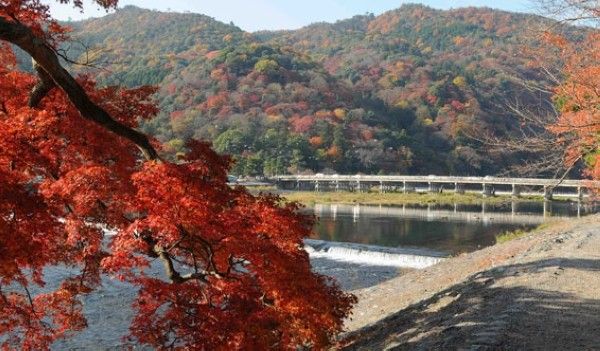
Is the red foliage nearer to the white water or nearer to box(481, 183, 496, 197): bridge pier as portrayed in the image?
the white water

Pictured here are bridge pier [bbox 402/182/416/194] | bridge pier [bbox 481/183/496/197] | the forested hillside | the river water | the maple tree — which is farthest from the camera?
the forested hillside

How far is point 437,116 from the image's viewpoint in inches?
3873

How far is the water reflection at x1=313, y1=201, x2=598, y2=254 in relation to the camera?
104 feet

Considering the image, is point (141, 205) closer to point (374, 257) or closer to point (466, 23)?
point (374, 257)

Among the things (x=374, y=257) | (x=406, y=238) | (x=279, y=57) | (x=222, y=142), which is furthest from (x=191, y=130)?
(x=374, y=257)

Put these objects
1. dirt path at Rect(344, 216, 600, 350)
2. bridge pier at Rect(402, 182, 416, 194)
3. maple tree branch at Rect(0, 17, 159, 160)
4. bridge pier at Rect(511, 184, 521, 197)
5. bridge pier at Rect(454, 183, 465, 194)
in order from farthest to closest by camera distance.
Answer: bridge pier at Rect(402, 182, 416, 194) < bridge pier at Rect(454, 183, 465, 194) < bridge pier at Rect(511, 184, 521, 197) < dirt path at Rect(344, 216, 600, 350) < maple tree branch at Rect(0, 17, 159, 160)

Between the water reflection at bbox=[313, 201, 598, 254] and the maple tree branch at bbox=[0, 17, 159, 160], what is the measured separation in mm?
19722

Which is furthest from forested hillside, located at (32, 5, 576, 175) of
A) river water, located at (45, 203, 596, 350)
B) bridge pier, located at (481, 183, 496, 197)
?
river water, located at (45, 203, 596, 350)

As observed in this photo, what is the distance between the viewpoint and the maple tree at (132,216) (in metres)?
6.68

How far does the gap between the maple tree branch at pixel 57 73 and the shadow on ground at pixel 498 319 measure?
501 cm

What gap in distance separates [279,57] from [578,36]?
100078mm

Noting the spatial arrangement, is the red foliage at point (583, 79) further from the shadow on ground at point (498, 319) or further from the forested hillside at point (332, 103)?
the forested hillside at point (332, 103)

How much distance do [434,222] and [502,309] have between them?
32.8 meters

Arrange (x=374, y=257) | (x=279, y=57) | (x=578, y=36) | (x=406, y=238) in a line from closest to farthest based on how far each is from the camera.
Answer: (x=578, y=36) < (x=374, y=257) < (x=406, y=238) < (x=279, y=57)
